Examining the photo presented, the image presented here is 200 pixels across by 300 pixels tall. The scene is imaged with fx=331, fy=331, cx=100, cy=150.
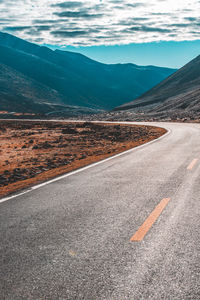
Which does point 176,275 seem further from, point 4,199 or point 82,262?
point 4,199

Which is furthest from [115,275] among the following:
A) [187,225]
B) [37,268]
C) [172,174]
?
[172,174]

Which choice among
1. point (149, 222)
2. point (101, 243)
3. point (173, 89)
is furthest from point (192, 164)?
point (173, 89)

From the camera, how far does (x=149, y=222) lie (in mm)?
5398

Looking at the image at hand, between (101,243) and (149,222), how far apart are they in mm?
1142

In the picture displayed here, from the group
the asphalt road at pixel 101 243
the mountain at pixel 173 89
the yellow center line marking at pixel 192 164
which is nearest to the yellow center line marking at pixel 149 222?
the asphalt road at pixel 101 243

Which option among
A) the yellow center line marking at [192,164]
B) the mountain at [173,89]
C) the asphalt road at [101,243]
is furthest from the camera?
the mountain at [173,89]

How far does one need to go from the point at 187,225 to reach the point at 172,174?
4.41 m

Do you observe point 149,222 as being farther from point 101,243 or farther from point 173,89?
point 173,89

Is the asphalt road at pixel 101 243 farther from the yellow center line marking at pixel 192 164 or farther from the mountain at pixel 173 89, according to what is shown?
the mountain at pixel 173 89

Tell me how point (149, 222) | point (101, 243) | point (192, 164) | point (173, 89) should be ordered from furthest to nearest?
point (173, 89)
point (192, 164)
point (149, 222)
point (101, 243)

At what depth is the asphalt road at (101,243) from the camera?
3.46m

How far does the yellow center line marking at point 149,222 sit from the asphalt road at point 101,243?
0.16 ft

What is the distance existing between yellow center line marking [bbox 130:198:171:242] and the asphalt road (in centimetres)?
5

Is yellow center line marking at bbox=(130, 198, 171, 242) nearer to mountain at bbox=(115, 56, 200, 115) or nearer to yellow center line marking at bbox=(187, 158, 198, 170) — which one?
yellow center line marking at bbox=(187, 158, 198, 170)
